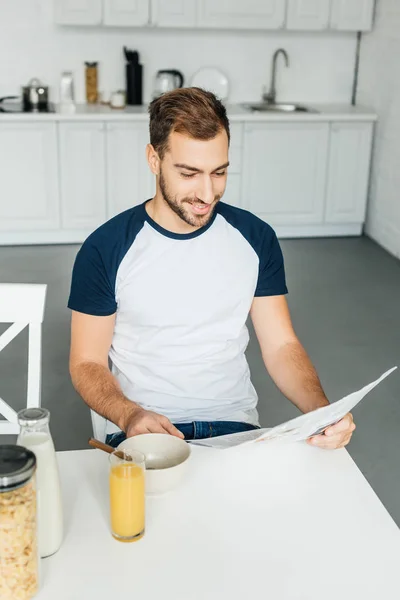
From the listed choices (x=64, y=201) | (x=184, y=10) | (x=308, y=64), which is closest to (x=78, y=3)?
(x=184, y=10)

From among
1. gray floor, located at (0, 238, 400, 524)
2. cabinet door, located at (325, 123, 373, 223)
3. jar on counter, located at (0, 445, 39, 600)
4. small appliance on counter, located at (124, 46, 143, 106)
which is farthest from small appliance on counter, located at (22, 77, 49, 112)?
jar on counter, located at (0, 445, 39, 600)

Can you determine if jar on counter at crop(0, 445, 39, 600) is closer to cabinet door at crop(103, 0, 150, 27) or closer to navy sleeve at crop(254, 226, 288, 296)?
navy sleeve at crop(254, 226, 288, 296)

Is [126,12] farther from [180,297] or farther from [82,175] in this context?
[180,297]

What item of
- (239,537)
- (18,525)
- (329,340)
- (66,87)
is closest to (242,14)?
(66,87)

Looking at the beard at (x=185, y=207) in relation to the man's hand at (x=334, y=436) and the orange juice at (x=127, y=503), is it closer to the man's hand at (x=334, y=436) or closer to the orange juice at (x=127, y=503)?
the man's hand at (x=334, y=436)

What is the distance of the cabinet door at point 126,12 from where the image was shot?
188 inches

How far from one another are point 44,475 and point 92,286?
1.98ft

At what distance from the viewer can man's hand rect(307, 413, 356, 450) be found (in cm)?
135

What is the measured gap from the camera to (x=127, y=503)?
43.5 inches

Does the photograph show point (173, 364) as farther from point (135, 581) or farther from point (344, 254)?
point (344, 254)

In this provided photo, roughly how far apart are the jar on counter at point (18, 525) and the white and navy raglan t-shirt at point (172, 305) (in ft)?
2.18

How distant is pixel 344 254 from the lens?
493 cm

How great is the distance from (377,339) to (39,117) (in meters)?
2.35

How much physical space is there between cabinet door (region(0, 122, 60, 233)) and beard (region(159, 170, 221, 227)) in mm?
3250
